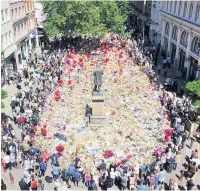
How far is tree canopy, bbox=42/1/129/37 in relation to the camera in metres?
40.1

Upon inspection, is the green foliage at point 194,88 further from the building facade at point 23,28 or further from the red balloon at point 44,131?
the building facade at point 23,28

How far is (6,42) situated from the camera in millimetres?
33656

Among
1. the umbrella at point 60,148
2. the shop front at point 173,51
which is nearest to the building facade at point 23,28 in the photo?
the shop front at point 173,51

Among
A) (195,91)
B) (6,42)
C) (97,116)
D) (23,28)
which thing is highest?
(23,28)

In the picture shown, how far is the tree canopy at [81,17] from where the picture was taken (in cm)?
4006

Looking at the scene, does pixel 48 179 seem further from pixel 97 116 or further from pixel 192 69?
pixel 192 69

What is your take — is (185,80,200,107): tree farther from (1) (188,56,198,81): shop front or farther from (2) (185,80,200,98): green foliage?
(1) (188,56,198,81): shop front

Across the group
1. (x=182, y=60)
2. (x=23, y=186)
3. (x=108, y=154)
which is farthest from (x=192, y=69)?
(x=23, y=186)

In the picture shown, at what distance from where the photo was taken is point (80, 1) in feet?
129

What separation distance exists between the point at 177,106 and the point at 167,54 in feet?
59.4

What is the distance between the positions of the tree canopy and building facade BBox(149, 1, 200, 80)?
21.6 feet

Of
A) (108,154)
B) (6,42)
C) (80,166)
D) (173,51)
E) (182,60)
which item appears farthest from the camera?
(173,51)

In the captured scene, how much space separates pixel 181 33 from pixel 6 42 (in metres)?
20.3

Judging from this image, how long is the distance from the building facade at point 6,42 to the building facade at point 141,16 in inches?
942
